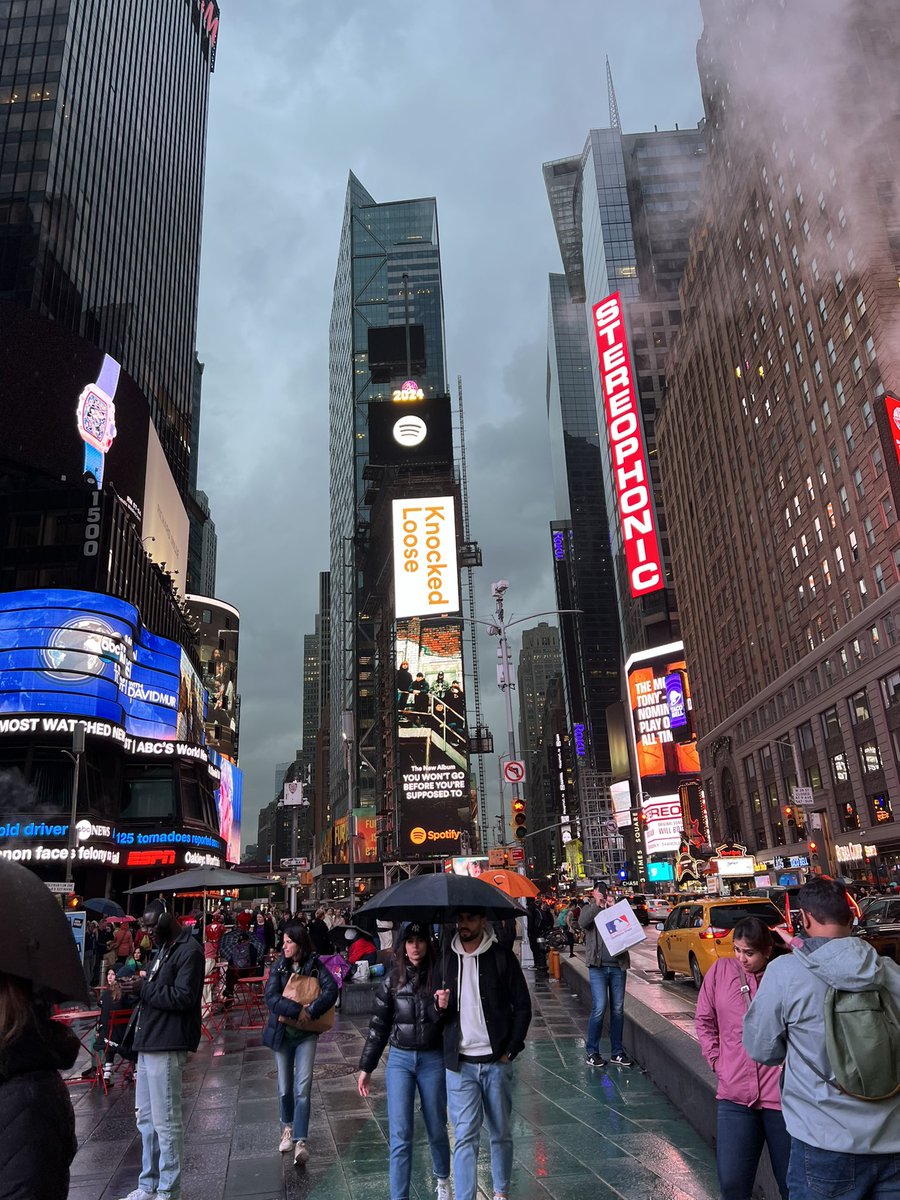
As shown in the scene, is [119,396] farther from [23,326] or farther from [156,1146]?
[156,1146]

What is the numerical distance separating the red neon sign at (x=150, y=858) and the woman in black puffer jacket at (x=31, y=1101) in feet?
181

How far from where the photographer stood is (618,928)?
10562mm

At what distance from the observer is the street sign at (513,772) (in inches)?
973

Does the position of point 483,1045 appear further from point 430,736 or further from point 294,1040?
point 430,736

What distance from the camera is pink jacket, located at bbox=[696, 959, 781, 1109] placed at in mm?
4934

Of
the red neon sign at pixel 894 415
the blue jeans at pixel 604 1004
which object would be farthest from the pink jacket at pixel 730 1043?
the red neon sign at pixel 894 415

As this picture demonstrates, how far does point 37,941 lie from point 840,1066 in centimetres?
288

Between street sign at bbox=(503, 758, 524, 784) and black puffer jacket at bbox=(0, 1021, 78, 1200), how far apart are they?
22.6m

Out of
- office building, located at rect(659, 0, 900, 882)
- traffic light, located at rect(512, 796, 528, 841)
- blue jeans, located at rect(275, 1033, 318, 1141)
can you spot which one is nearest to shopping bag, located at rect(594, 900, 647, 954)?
blue jeans, located at rect(275, 1033, 318, 1141)

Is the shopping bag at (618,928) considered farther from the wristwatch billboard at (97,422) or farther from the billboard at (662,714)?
the billboard at (662,714)

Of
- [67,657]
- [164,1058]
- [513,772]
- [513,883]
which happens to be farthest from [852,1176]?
[67,657]

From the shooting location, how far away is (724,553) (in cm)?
8688

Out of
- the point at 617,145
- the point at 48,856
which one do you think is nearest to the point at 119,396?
the point at 48,856

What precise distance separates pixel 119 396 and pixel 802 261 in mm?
53963
